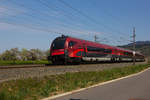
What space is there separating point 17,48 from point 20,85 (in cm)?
8676

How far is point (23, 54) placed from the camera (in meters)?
91.5

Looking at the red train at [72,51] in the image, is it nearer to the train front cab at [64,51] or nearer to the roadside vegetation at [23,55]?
the train front cab at [64,51]

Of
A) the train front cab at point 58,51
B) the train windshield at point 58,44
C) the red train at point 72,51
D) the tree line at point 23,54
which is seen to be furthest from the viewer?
the tree line at point 23,54

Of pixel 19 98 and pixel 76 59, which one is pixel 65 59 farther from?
pixel 19 98

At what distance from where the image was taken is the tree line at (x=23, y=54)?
86.2 metres

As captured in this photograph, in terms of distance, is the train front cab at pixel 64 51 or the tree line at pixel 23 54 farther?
the tree line at pixel 23 54

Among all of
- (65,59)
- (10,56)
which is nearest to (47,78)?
(65,59)

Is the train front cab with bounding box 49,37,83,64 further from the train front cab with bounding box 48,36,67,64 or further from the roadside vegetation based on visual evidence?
the roadside vegetation

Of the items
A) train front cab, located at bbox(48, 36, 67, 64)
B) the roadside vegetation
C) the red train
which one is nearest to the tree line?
the roadside vegetation

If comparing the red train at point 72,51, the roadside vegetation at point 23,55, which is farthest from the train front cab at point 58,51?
the roadside vegetation at point 23,55

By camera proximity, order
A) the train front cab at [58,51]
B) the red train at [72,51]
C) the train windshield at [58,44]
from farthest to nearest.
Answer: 1. the train windshield at [58,44]
2. the red train at [72,51]
3. the train front cab at [58,51]

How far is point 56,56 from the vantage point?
21.4 m

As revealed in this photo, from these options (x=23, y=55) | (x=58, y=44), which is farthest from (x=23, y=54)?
(x=58, y=44)

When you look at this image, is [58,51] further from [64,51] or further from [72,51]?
[72,51]
